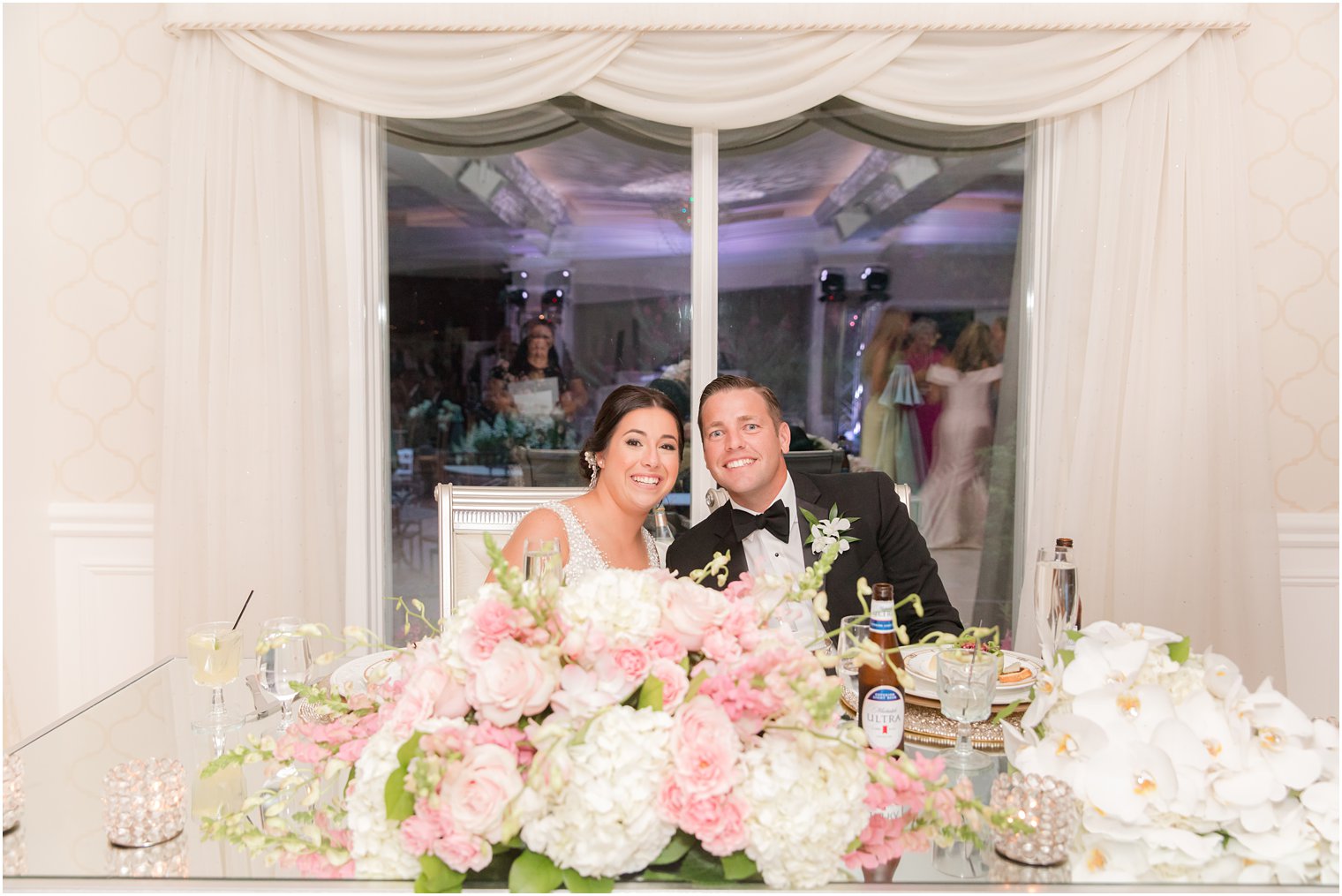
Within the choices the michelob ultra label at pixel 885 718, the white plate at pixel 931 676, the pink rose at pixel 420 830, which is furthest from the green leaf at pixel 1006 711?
the pink rose at pixel 420 830

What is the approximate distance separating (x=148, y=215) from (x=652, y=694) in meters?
2.91

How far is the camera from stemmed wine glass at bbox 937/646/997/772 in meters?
1.35

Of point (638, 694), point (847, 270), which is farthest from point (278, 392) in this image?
point (638, 694)

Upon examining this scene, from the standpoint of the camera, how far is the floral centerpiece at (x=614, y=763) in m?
0.92

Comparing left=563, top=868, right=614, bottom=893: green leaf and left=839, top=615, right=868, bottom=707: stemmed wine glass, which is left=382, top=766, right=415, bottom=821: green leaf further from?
left=839, top=615, right=868, bottom=707: stemmed wine glass

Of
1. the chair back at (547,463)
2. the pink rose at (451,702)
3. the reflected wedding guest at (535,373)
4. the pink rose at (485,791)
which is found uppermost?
the reflected wedding guest at (535,373)

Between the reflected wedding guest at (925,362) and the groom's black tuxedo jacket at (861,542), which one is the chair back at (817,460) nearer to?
the reflected wedding guest at (925,362)

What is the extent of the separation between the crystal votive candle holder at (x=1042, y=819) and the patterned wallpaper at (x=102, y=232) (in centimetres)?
295

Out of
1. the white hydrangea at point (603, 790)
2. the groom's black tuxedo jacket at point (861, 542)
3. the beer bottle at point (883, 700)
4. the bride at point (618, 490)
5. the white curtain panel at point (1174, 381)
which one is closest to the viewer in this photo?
the white hydrangea at point (603, 790)

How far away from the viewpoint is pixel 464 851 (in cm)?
93

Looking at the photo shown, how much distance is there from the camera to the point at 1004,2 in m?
2.96

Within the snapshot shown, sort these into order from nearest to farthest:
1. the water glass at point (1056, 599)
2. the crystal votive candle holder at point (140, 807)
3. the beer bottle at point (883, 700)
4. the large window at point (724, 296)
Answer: the crystal votive candle holder at point (140, 807), the beer bottle at point (883, 700), the water glass at point (1056, 599), the large window at point (724, 296)

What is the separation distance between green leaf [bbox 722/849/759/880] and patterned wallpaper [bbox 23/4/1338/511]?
283 cm

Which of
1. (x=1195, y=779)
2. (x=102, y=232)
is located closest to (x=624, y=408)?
(x=1195, y=779)
